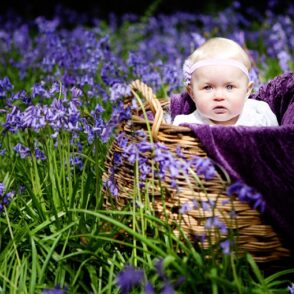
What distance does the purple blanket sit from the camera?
7.64 feet

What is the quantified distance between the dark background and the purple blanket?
8.03 meters

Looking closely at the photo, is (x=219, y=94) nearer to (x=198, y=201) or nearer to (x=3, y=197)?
(x=198, y=201)

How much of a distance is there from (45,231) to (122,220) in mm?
383

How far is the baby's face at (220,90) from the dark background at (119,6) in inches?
293

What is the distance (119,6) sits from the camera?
1108 centimetres

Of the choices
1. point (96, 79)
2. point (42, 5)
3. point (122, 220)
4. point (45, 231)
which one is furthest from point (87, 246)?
point (42, 5)

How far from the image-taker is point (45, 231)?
2676mm

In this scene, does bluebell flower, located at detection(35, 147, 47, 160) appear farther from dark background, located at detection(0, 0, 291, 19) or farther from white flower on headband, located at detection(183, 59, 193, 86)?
dark background, located at detection(0, 0, 291, 19)

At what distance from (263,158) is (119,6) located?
358 inches

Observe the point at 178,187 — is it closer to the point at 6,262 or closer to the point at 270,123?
the point at 6,262

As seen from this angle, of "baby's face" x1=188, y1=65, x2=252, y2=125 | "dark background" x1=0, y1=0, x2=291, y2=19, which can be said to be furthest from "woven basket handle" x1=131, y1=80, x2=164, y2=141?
"dark background" x1=0, y1=0, x2=291, y2=19

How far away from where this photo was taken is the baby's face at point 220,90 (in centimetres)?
284

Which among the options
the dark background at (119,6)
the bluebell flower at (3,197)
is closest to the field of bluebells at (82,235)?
the bluebell flower at (3,197)

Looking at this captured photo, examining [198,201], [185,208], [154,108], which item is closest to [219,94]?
[154,108]
